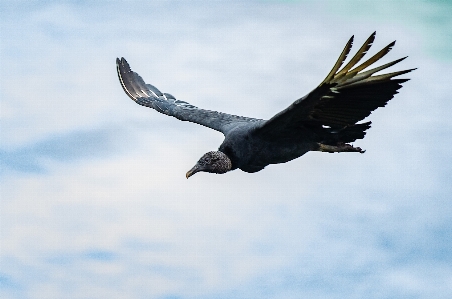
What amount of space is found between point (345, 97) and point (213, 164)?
8.09 ft

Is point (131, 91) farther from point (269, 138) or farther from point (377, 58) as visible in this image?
point (377, 58)

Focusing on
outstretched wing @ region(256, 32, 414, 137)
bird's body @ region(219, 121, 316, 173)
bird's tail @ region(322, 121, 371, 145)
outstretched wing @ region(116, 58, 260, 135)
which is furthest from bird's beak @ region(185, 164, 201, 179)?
bird's tail @ region(322, 121, 371, 145)

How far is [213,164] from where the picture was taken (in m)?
11.3

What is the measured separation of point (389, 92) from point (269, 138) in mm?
1837

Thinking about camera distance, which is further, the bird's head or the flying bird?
the bird's head

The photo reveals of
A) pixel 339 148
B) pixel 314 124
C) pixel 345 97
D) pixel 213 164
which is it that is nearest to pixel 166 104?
pixel 213 164

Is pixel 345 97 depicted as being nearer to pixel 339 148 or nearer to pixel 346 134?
pixel 346 134

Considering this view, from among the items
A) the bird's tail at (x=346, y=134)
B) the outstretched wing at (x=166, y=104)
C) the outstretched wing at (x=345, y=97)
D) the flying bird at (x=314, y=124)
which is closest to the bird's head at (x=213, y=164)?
the flying bird at (x=314, y=124)

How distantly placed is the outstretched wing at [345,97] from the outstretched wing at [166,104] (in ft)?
6.90

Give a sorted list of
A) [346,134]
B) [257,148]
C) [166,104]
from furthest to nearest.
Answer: [166,104] → [257,148] → [346,134]

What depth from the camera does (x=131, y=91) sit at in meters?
14.5

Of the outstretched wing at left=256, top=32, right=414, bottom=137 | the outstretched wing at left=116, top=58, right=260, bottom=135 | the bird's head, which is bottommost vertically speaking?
the outstretched wing at left=256, top=32, right=414, bottom=137

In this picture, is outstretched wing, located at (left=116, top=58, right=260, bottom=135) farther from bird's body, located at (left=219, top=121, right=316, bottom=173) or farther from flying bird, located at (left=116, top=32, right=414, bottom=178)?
bird's body, located at (left=219, top=121, right=316, bottom=173)

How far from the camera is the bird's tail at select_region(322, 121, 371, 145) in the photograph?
34.3 feet
